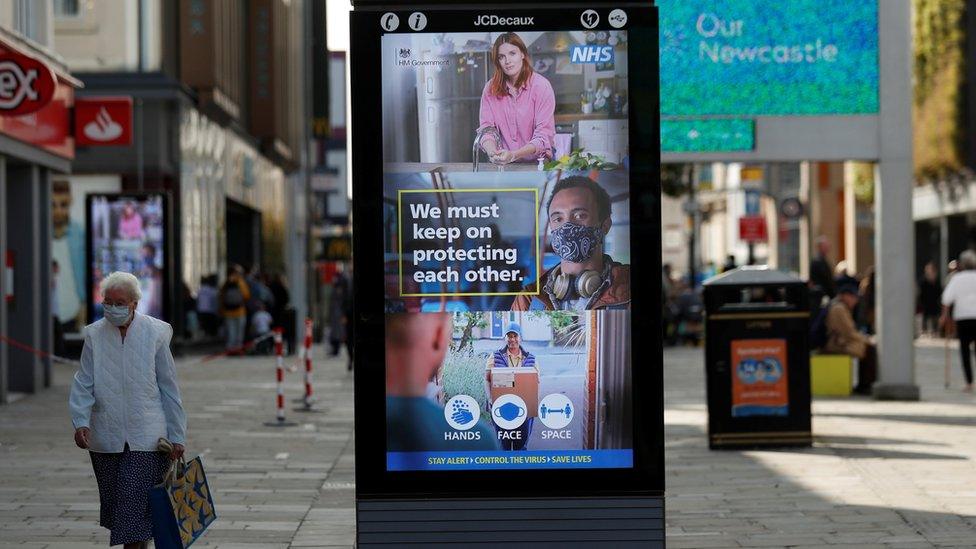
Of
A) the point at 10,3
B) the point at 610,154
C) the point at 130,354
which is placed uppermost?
the point at 10,3

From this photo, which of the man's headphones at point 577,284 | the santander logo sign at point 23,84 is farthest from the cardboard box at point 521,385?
the santander logo sign at point 23,84

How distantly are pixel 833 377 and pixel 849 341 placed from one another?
0.48 m

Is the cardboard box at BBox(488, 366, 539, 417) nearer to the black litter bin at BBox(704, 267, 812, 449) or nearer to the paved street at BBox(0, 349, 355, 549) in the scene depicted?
the paved street at BBox(0, 349, 355, 549)

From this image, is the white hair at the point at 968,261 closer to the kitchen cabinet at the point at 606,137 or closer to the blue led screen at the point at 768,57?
the blue led screen at the point at 768,57

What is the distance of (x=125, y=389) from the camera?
26.2 ft

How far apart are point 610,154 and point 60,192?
84.1 ft

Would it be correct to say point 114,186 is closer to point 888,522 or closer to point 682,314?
point 682,314

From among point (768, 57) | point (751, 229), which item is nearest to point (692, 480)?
point (768, 57)

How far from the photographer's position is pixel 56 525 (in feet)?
33.6

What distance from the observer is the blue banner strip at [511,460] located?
24.2ft

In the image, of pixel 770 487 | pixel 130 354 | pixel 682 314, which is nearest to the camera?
pixel 130 354

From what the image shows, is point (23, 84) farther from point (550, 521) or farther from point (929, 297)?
point (929, 297)

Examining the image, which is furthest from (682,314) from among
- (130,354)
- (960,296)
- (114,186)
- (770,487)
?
(130,354)

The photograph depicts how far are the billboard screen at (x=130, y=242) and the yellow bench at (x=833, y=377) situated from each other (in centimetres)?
1194
